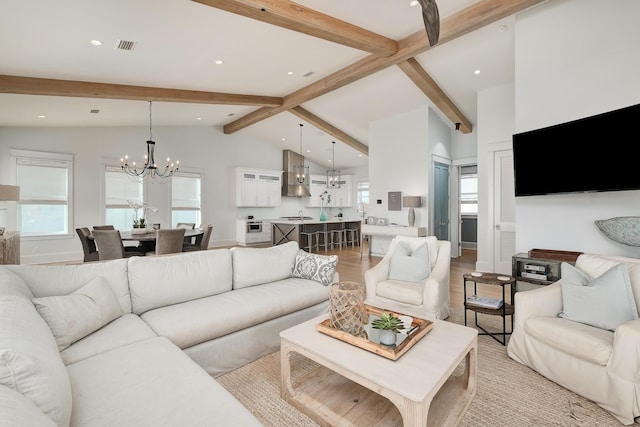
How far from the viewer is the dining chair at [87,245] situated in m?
4.58

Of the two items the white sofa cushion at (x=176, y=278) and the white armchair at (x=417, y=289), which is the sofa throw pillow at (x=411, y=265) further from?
the white sofa cushion at (x=176, y=278)

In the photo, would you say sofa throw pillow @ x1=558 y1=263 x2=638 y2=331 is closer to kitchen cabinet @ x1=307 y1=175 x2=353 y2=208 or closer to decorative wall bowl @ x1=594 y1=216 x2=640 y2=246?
decorative wall bowl @ x1=594 y1=216 x2=640 y2=246

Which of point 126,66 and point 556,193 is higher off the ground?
point 126,66

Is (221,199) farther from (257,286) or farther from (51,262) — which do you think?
(257,286)

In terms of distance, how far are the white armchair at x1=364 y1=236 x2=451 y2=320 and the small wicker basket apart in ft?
2.82

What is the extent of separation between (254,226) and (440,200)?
5.29 meters

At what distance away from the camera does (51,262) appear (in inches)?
248

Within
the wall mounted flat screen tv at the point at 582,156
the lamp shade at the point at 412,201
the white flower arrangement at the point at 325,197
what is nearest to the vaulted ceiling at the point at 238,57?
the wall mounted flat screen tv at the point at 582,156

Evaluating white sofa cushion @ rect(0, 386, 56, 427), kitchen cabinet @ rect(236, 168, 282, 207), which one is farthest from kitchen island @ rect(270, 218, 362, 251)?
white sofa cushion @ rect(0, 386, 56, 427)

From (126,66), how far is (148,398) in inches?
167

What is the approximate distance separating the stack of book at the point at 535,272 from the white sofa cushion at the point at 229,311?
2.12 meters

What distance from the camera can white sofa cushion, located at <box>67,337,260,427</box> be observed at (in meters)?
1.14

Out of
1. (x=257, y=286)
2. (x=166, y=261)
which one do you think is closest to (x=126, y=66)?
(x=166, y=261)

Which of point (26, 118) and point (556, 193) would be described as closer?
point (556, 193)
